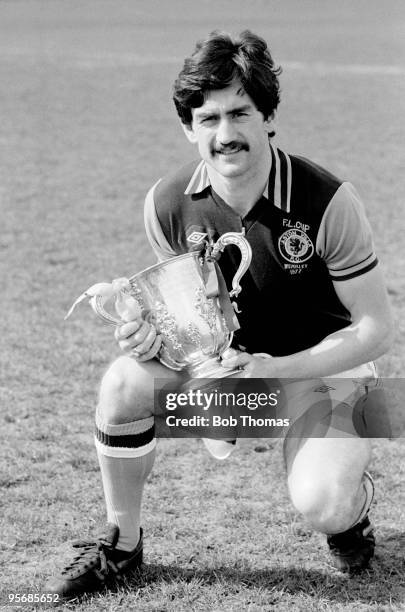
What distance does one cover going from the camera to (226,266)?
3.33 metres

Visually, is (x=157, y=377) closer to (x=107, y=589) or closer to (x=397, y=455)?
(x=107, y=589)

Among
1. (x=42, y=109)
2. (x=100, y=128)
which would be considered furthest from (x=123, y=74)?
(x=100, y=128)

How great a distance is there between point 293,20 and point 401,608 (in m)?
26.1

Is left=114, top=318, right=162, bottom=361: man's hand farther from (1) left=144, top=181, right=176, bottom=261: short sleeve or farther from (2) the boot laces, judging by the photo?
(2) the boot laces

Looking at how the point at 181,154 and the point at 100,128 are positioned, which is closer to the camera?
the point at 181,154

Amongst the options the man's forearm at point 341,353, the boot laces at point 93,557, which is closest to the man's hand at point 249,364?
the man's forearm at point 341,353

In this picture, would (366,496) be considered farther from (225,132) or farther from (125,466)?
(225,132)

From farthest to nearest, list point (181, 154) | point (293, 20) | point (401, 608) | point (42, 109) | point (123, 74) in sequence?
1. point (293, 20)
2. point (123, 74)
3. point (42, 109)
4. point (181, 154)
5. point (401, 608)

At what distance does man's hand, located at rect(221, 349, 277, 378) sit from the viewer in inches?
122

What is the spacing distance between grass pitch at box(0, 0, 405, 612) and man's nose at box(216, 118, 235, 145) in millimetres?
1051

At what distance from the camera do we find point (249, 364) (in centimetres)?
313

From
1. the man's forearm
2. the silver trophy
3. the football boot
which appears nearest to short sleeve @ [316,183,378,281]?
the man's forearm

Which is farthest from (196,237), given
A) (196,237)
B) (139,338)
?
(139,338)

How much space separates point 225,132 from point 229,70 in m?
0.20
